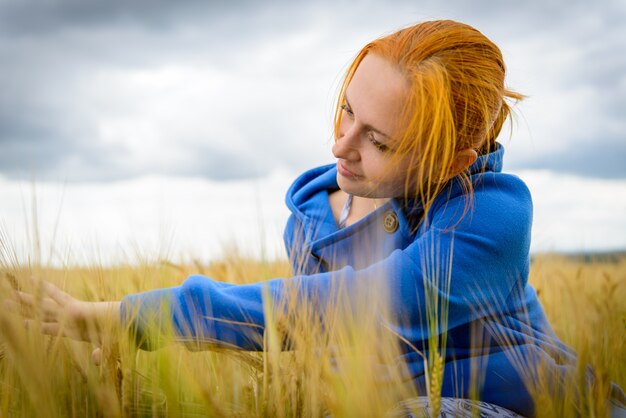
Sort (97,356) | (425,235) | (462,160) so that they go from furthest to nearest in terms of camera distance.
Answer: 1. (462,160)
2. (425,235)
3. (97,356)

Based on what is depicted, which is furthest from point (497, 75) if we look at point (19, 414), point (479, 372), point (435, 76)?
point (19, 414)

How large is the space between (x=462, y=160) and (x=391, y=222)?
222mm

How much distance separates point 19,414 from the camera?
3.61 feet

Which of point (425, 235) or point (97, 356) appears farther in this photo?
point (425, 235)

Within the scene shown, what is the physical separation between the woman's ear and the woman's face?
13 centimetres

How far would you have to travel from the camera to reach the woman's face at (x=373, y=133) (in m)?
1.33

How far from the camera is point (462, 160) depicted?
55.6 inches

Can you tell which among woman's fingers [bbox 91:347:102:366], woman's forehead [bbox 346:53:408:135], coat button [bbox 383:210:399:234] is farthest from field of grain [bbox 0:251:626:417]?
woman's forehead [bbox 346:53:408:135]

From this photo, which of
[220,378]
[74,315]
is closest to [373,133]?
[220,378]

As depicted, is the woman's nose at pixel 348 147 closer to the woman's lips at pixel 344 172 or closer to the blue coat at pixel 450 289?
the woman's lips at pixel 344 172

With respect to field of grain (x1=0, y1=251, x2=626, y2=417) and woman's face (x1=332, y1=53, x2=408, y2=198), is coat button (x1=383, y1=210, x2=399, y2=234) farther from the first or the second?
field of grain (x1=0, y1=251, x2=626, y2=417)

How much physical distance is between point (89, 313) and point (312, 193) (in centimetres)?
80

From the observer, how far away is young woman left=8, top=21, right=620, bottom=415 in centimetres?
122

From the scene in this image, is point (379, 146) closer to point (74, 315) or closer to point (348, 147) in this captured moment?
point (348, 147)
